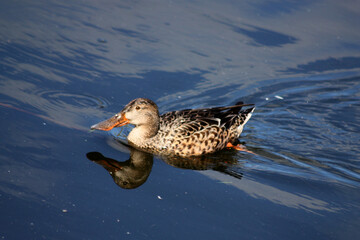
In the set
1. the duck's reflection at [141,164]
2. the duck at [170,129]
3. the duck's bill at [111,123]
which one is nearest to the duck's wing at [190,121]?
the duck at [170,129]

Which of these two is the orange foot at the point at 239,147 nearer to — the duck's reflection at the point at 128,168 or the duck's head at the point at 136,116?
the duck's head at the point at 136,116

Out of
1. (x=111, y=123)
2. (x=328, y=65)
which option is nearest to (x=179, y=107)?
(x=111, y=123)

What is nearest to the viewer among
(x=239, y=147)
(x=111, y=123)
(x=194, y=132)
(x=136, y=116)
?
(x=111, y=123)

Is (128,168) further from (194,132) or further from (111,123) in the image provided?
(194,132)

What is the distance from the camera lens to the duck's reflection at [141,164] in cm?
652

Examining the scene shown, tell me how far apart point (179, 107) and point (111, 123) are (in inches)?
73.1

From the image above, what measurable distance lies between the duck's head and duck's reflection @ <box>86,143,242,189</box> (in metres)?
0.44

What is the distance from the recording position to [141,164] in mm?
7039

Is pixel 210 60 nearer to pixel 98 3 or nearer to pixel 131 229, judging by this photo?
pixel 98 3

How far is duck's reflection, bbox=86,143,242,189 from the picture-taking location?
6.52 meters

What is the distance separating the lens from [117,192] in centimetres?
610

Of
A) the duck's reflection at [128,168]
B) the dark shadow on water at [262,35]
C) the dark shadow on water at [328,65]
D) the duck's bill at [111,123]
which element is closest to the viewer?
the duck's reflection at [128,168]

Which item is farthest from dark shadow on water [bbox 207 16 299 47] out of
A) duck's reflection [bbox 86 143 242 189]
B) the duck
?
duck's reflection [bbox 86 143 242 189]

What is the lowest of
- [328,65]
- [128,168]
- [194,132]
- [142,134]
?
[128,168]
